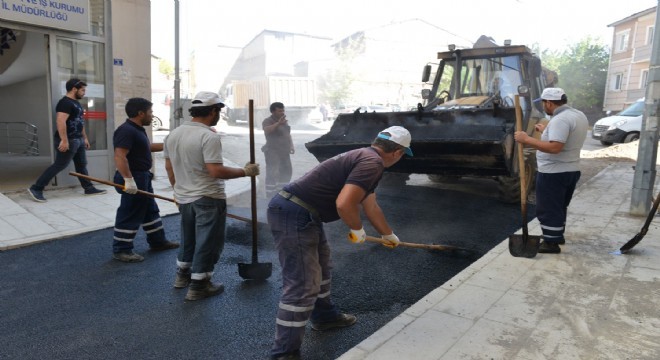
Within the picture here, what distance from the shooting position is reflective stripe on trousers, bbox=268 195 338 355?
2.60 meters

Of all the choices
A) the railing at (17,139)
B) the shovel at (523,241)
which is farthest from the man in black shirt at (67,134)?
the railing at (17,139)

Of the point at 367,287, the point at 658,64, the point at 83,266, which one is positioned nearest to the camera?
the point at 367,287

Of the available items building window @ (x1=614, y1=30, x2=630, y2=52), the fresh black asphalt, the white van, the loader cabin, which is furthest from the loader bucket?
building window @ (x1=614, y1=30, x2=630, y2=52)

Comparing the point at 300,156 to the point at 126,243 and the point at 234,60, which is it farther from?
the point at 234,60

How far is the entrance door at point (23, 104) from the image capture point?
30.7 ft

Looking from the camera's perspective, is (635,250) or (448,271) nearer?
(448,271)

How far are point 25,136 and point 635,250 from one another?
13209 mm

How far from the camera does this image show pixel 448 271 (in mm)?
4242

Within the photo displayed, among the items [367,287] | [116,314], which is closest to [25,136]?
[116,314]

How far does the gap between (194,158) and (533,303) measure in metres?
2.71

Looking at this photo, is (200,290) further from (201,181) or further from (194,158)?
(194,158)

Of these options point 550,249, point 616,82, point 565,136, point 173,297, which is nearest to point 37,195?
point 173,297

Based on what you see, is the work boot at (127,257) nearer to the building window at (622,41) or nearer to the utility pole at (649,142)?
the utility pole at (649,142)

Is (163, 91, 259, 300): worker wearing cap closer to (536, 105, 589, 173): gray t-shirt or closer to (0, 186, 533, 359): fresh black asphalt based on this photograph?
(0, 186, 533, 359): fresh black asphalt
